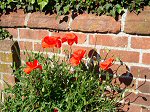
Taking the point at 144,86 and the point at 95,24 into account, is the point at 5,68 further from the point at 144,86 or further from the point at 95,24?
the point at 144,86

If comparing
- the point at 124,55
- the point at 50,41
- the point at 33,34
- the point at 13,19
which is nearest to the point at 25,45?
the point at 33,34

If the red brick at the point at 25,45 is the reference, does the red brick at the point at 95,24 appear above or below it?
above

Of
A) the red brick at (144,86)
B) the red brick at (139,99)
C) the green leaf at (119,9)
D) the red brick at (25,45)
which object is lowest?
the red brick at (139,99)

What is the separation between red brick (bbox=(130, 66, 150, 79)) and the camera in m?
2.08

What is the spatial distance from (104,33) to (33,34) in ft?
2.07

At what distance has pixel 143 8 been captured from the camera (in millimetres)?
2023

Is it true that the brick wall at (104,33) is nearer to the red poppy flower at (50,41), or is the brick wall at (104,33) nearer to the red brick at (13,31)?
the red brick at (13,31)

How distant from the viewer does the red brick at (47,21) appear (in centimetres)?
226

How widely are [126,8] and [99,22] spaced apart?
0.21m

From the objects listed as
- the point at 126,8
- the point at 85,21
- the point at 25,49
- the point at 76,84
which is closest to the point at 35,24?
the point at 25,49

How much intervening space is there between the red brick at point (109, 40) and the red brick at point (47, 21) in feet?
0.79

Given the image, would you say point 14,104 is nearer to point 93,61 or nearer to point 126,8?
point 93,61

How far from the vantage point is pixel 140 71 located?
82.7 inches

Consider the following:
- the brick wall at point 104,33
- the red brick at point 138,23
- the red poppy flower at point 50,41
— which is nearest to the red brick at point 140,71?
the brick wall at point 104,33
